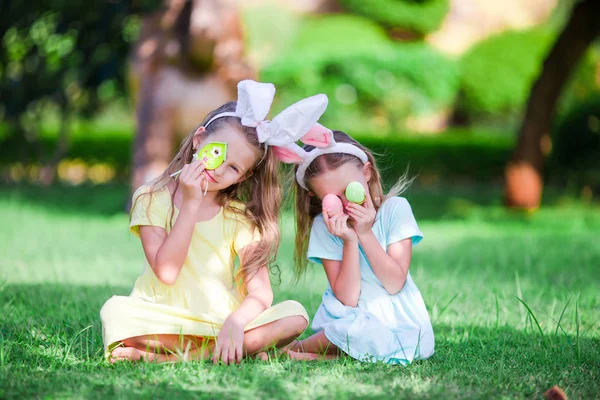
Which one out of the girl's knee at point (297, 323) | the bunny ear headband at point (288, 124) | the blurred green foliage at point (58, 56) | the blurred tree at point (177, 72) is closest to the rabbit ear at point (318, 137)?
the bunny ear headband at point (288, 124)

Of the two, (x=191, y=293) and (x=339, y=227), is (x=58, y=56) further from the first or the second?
(x=339, y=227)

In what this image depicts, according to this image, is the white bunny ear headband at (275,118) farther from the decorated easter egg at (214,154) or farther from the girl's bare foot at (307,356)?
the girl's bare foot at (307,356)

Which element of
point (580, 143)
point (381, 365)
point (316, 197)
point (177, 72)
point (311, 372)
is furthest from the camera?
point (580, 143)

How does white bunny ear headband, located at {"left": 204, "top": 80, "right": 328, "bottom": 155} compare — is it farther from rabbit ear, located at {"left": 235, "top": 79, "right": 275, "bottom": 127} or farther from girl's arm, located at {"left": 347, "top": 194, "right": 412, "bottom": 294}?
girl's arm, located at {"left": 347, "top": 194, "right": 412, "bottom": 294}

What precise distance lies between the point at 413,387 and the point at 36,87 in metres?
9.18

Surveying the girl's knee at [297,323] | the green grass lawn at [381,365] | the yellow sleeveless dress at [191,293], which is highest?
the yellow sleeveless dress at [191,293]

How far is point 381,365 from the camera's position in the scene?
256cm

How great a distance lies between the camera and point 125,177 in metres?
13.5

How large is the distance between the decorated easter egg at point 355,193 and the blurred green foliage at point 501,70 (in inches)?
573

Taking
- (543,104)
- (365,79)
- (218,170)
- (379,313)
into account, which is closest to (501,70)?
(365,79)

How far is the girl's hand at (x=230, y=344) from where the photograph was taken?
2508 mm

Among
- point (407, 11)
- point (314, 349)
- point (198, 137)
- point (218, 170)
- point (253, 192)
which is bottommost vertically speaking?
point (314, 349)

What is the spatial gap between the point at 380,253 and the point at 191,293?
0.73 meters

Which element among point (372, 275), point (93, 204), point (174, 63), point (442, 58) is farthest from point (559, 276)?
point (442, 58)
